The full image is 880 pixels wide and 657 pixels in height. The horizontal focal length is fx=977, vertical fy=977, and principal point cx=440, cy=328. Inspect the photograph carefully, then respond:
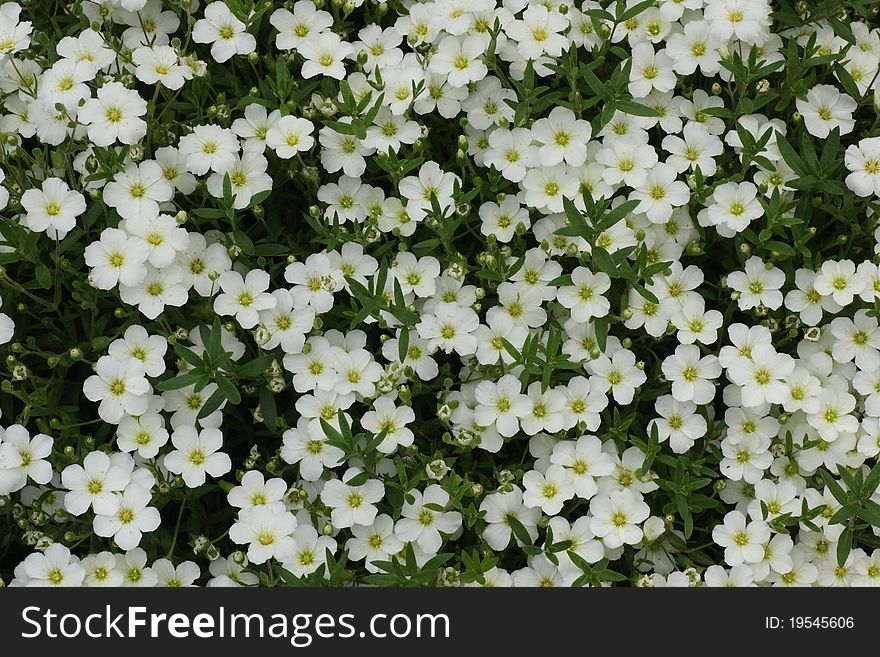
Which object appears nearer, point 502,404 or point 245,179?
point 502,404

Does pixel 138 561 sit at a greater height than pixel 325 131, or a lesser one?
lesser

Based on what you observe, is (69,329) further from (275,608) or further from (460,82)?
(460,82)

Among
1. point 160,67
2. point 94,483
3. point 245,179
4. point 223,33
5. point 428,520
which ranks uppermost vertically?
point 223,33

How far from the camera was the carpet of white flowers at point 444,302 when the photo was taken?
264 cm

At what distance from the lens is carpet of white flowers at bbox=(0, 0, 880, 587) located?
2.64m

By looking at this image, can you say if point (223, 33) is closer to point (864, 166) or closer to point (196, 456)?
point (196, 456)

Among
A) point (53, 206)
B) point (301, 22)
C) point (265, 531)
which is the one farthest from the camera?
point (301, 22)

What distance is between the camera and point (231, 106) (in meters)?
2.97

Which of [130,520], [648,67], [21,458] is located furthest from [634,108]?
[21,458]

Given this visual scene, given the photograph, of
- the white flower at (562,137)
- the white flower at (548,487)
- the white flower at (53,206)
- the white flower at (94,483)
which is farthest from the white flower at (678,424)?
the white flower at (53,206)

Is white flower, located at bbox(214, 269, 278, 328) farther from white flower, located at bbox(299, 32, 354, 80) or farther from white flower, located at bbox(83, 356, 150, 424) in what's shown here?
white flower, located at bbox(299, 32, 354, 80)

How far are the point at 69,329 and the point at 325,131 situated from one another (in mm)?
935

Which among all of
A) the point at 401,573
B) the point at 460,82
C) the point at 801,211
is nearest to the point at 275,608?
the point at 401,573

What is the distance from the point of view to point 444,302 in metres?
2.78
